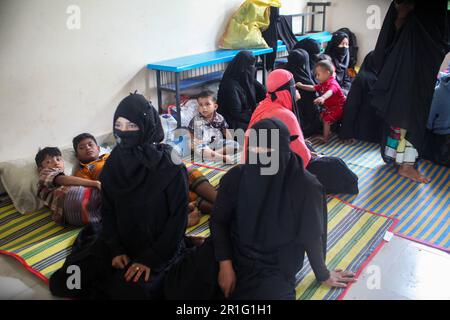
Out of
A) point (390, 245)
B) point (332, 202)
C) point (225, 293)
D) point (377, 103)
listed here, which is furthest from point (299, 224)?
point (377, 103)

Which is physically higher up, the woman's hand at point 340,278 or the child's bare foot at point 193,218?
the child's bare foot at point 193,218

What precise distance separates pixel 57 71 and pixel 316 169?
206 cm

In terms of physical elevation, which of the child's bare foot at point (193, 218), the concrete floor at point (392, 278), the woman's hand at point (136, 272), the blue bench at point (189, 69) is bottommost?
the concrete floor at point (392, 278)

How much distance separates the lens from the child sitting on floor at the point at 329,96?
12.9 ft

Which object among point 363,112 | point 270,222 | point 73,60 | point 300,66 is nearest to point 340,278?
point 270,222

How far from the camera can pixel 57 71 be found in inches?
120

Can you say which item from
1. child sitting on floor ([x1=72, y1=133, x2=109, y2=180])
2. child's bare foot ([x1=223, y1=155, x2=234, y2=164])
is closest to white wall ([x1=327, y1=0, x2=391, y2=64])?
child's bare foot ([x1=223, y1=155, x2=234, y2=164])

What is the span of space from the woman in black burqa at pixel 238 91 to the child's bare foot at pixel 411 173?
1.48 metres

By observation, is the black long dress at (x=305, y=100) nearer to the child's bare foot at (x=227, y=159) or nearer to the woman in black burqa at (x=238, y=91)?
the woman in black burqa at (x=238, y=91)

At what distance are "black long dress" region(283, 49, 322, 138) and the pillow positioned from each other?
2221mm

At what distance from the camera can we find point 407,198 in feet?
9.09

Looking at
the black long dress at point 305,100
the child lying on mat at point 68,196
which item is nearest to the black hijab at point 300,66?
the black long dress at point 305,100

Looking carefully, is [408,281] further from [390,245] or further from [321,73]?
[321,73]

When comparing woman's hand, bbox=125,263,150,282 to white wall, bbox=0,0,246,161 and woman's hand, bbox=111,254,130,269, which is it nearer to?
woman's hand, bbox=111,254,130,269
